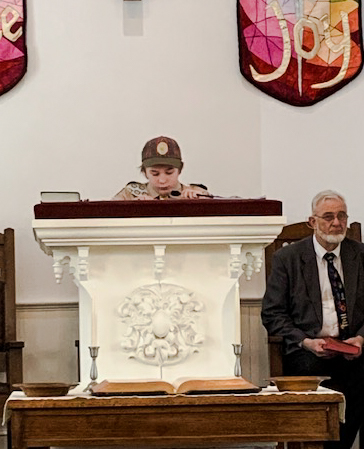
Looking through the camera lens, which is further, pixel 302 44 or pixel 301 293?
pixel 302 44

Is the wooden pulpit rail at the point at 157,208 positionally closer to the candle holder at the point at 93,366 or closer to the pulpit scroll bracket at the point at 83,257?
the pulpit scroll bracket at the point at 83,257

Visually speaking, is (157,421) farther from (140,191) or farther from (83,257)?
(140,191)

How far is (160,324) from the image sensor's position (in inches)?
160

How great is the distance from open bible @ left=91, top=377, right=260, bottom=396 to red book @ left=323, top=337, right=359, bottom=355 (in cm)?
132

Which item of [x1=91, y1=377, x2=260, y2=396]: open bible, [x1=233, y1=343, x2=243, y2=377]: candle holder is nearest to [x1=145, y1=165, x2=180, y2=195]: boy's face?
[x1=233, y1=343, x2=243, y2=377]: candle holder

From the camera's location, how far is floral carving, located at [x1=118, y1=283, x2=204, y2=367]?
4.09 metres

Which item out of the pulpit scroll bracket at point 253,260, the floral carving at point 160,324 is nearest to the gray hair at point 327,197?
the pulpit scroll bracket at point 253,260

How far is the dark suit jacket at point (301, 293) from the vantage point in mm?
5379

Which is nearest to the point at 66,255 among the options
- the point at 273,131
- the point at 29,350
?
the point at 29,350

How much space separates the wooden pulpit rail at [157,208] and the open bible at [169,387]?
666 millimetres

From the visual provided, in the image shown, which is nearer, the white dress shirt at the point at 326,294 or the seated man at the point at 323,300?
the seated man at the point at 323,300

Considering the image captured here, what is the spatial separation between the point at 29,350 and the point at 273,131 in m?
1.98

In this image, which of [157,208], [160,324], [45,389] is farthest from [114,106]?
[45,389]

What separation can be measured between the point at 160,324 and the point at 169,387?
0.35 m
